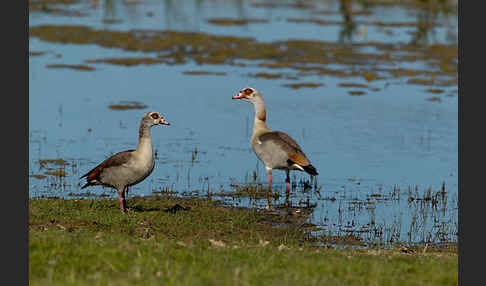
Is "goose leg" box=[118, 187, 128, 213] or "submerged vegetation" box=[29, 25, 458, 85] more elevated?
"submerged vegetation" box=[29, 25, 458, 85]

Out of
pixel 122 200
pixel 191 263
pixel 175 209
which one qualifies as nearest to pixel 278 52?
pixel 175 209

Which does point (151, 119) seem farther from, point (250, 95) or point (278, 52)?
point (278, 52)

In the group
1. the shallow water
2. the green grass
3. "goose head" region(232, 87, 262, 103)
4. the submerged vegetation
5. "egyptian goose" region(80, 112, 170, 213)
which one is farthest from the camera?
the submerged vegetation

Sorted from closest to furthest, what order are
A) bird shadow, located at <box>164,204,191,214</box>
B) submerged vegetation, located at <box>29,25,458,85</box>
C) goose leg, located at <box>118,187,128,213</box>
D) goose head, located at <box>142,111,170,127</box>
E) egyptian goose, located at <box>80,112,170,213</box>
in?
egyptian goose, located at <box>80,112,170,213</box> < goose leg, located at <box>118,187,128,213</box> < goose head, located at <box>142,111,170,127</box> < bird shadow, located at <box>164,204,191,214</box> < submerged vegetation, located at <box>29,25,458,85</box>

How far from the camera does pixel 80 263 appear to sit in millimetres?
8914

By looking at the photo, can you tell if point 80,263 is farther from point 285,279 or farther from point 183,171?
point 183,171

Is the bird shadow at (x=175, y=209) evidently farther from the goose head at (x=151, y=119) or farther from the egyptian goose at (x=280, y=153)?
the egyptian goose at (x=280, y=153)

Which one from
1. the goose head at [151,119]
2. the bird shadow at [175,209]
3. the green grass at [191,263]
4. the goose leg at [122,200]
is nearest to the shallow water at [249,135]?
the bird shadow at [175,209]

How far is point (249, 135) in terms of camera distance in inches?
872

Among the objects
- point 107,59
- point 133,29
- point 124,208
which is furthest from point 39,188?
point 133,29

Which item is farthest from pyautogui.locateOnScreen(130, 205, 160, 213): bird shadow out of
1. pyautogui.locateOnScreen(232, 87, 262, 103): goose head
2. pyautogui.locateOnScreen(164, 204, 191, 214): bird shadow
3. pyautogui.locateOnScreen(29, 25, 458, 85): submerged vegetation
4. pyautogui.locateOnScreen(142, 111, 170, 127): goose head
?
pyautogui.locateOnScreen(29, 25, 458, 85): submerged vegetation

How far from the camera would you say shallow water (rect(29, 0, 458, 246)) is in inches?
628

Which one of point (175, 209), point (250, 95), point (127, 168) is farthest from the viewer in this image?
point (250, 95)

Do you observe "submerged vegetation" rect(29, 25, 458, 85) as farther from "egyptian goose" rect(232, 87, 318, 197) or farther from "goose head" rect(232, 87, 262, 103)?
"egyptian goose" rect(232, 87, 318, 197)
